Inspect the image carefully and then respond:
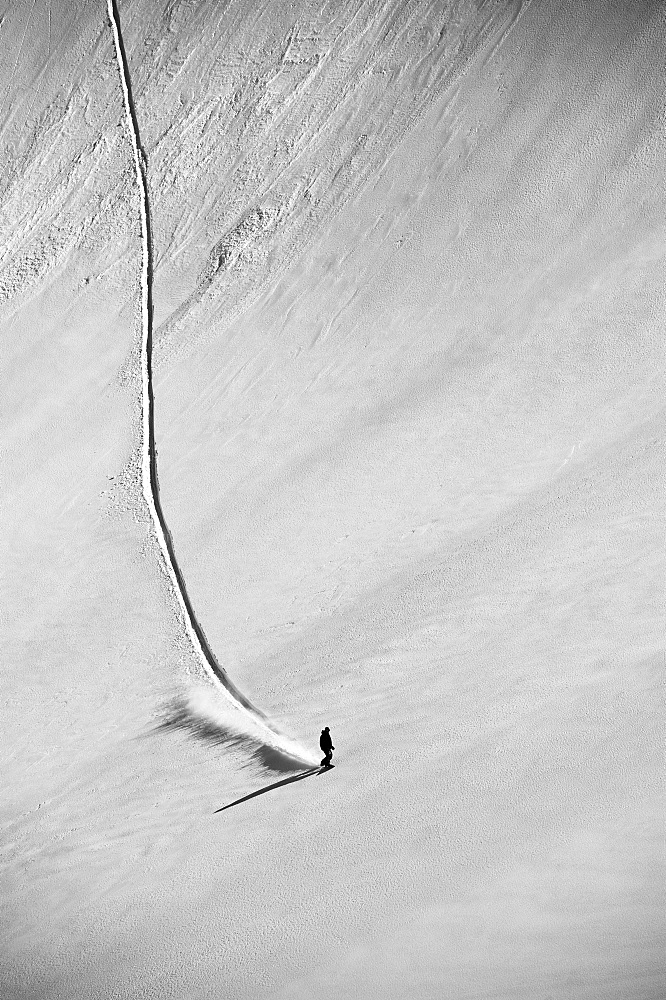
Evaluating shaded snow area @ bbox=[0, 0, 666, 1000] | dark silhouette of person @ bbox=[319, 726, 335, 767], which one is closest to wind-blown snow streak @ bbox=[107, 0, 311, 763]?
shaded snow area @ bbox=[0, 0, 666, 1000]

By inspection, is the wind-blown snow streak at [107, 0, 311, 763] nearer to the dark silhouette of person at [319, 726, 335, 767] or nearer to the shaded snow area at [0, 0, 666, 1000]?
the shaded snow area at [0, 0, 666, 1000]

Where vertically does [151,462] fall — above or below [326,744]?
above

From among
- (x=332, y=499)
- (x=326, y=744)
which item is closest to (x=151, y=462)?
(x=332, y=499)

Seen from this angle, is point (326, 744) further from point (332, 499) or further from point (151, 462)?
point (151, 462)

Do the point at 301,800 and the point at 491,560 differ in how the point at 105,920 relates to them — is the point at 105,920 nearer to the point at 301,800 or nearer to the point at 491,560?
the point at 301,800

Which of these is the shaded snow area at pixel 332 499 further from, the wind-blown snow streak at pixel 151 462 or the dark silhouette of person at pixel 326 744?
the dark silhouette of person at pixel 326 744

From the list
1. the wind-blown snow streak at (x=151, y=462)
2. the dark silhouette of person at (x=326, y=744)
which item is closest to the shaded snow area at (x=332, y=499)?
the wind-blown snow streak at (x=151, y=462)
